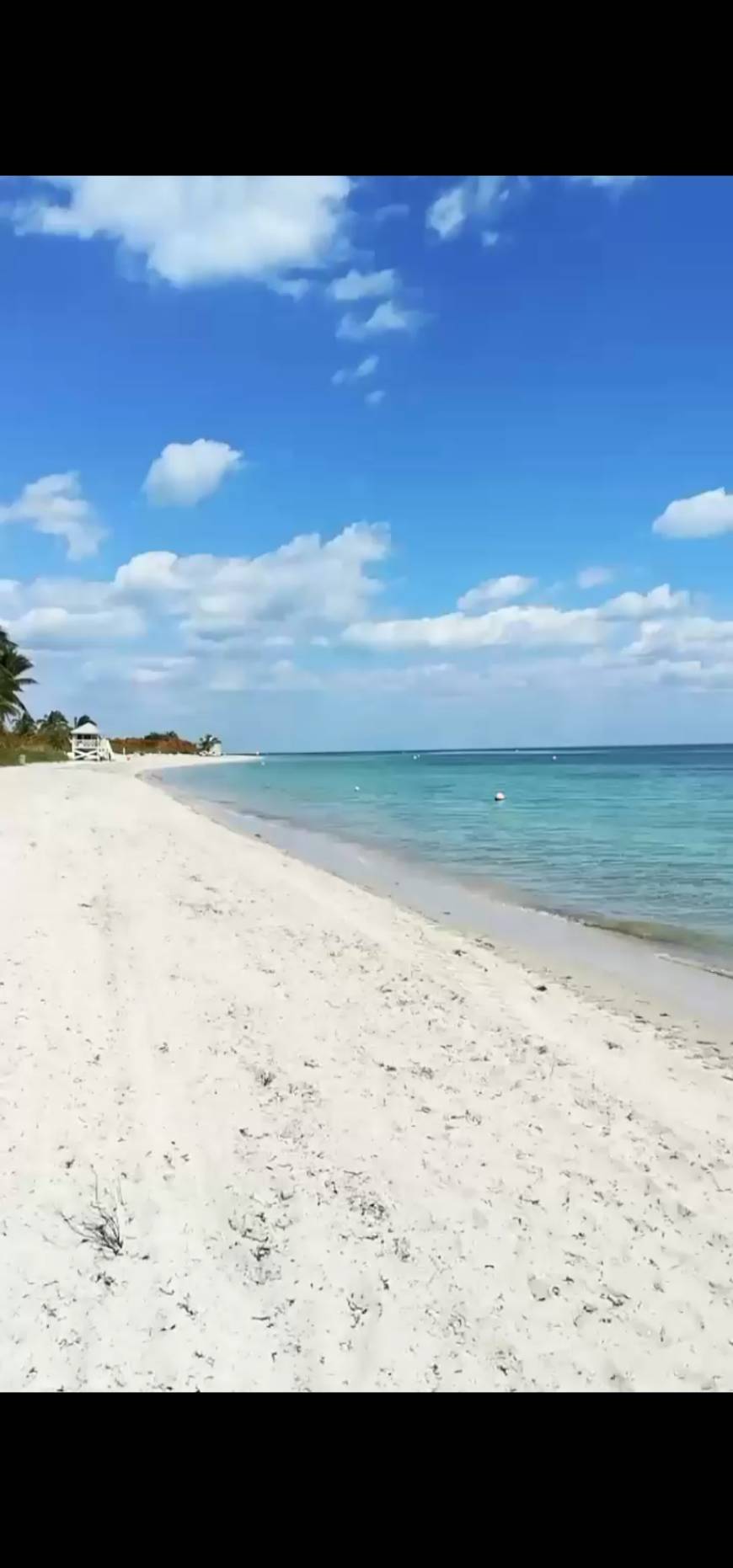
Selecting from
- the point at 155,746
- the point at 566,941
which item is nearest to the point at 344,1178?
the point at 566,941

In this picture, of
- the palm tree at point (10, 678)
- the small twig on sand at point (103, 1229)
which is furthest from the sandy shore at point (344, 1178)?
the palm tree at point (10, 678)

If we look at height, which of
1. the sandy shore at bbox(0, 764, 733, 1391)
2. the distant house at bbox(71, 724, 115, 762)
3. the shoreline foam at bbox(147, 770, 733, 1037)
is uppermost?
the distant house at bbox(71, 724, 115, 762)

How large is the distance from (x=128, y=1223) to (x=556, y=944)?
7.57 meters

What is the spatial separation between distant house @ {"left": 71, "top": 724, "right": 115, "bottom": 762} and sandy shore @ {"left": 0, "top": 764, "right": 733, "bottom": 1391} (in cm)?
7218

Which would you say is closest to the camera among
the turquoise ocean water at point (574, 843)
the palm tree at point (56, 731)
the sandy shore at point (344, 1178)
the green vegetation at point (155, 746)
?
the sandy shore at point (344, 1178)

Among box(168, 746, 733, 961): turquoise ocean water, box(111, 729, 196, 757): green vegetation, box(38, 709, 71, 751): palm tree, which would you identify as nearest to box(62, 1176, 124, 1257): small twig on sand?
box(168, 746, 733, 961): turquoise ocean water

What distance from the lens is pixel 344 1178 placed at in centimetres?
420

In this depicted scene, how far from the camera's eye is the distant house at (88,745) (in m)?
78.2

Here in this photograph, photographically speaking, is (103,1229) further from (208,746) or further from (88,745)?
(208,746)

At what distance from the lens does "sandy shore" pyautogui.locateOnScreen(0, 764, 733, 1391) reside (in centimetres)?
305

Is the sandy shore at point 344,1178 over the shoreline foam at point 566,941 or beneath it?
over

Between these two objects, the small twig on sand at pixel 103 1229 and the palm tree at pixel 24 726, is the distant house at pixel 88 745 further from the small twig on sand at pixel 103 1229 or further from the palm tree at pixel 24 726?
the small twig on sand at pixel 103 1229

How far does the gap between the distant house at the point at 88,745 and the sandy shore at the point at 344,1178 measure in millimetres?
72183

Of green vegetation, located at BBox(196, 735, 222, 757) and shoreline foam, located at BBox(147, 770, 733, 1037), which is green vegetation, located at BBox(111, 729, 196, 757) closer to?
green vegetation, located at BBox(196, 735, 222, 757)
